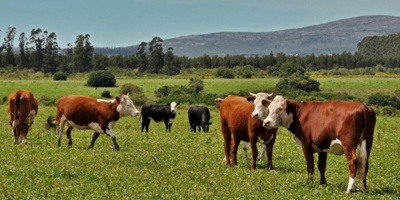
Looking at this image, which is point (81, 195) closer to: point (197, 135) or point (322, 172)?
point (322, 172)

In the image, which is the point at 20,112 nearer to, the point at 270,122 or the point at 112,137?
the point at 112,137

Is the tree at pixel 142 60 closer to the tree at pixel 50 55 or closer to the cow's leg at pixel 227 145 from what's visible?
the tree at pixel 50 55

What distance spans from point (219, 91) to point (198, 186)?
73745 mm

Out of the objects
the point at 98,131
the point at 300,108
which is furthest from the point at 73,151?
the point at 300,108

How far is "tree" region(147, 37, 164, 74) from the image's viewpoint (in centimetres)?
15625

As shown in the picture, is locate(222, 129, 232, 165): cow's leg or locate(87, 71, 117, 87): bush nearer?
locate(222, 129, 232, 165): cow's leg

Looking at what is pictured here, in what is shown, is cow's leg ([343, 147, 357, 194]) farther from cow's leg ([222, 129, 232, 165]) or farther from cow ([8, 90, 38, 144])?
cow ([8, 90, 38, 144])

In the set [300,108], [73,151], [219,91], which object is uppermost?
[300,108]

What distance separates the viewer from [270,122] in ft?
55.1

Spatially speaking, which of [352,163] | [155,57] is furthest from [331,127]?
[155,57]

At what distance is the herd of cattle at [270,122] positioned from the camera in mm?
14945

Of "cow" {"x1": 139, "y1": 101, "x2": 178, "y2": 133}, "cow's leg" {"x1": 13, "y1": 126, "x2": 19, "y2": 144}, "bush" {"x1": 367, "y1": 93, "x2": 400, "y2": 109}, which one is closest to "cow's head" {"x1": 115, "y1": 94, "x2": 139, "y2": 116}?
"cow's leg" {"x1": 13, "y1": 126, "x2": 19, "y2": 144}

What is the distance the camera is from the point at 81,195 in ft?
44.8

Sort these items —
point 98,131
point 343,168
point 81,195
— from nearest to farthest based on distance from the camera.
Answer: point 81,195 < point 343,168 < point 98,131
